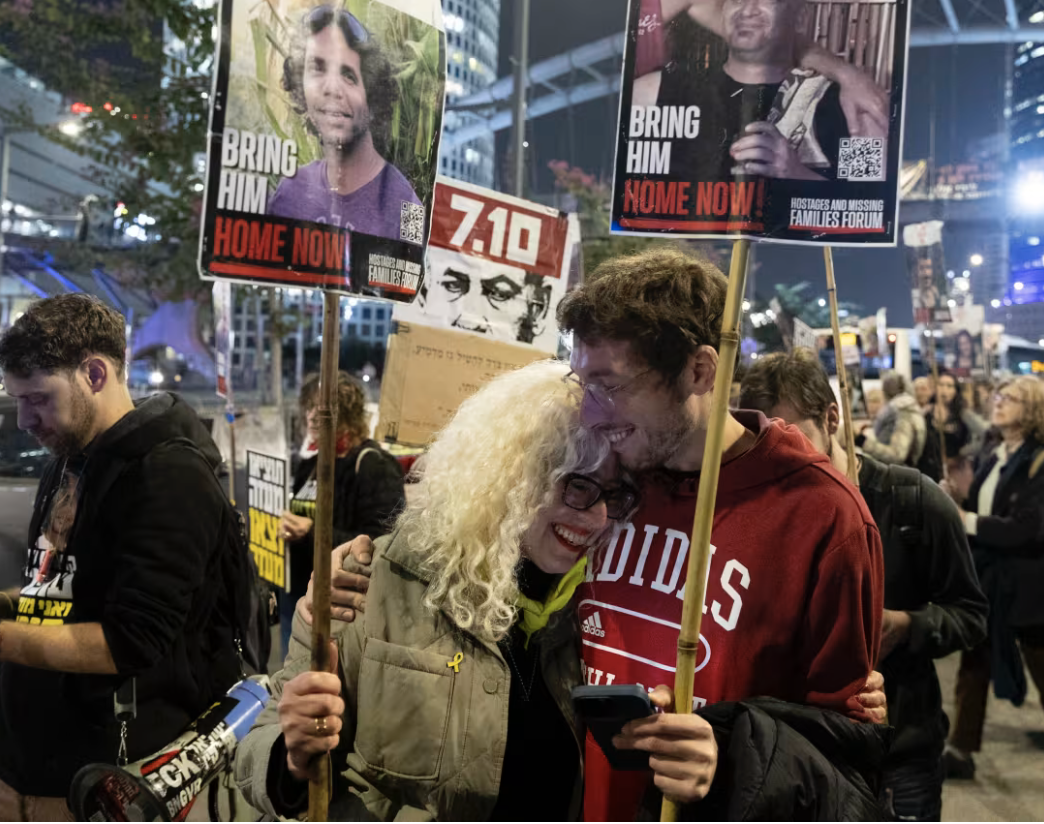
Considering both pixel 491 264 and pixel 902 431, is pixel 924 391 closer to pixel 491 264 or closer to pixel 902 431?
pixel 902 431

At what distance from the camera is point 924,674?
129 inches

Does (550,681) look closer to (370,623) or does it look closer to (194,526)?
(370,623)

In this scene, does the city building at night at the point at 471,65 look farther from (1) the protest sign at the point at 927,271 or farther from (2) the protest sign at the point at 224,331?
(1) the protest sign at the point at 927,271

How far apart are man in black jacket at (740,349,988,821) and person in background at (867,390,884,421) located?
Result: 777 cm

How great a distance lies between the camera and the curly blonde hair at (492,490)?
1.90 meters

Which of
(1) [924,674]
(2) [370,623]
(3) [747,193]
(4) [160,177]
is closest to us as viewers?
(3) [747,193]

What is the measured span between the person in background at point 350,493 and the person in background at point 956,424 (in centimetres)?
732

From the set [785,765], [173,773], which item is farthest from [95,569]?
[785,765]

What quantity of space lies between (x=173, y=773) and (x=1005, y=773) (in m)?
5.06

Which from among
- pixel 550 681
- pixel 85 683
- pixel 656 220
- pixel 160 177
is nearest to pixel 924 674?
pixel 550 681

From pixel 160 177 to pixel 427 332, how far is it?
242 inches

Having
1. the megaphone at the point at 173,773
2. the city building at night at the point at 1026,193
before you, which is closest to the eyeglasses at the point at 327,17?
the megaphone at the point at 173,773

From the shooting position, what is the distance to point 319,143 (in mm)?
1850

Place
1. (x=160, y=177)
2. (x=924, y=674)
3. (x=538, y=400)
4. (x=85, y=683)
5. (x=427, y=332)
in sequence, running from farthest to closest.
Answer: (x=160, y=177)
(x=427, y=332)
(x=924, y=674)
(x=85, y=683)
(x=538, y=400)
